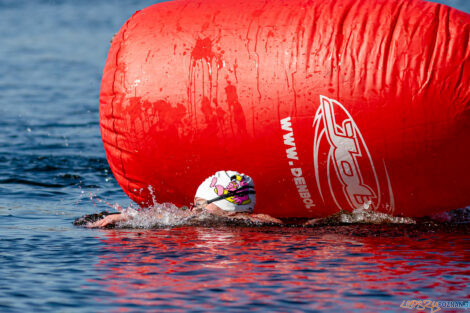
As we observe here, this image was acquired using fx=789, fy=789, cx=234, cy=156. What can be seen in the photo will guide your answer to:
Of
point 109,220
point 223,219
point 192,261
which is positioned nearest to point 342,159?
point 223,219

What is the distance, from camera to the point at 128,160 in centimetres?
767

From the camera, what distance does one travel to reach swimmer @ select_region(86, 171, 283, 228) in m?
7.28

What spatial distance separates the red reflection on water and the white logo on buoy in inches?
17.4

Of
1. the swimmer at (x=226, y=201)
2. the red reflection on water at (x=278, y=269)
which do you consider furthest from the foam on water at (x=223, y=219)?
the red reflection on water at (x=278, y=269)

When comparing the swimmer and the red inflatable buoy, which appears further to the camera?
the swimmer

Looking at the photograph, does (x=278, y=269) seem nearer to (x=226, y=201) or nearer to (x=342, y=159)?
(x=342, y=159)

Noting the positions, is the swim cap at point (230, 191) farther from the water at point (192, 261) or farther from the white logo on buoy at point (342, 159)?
the white logo on buoy at point (342, 159)

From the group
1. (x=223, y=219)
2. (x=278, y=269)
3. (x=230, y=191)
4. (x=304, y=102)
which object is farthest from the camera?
(x=223, y=219)

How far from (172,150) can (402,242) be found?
2.26 m

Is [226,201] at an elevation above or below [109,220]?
above

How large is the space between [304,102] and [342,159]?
2.04ft

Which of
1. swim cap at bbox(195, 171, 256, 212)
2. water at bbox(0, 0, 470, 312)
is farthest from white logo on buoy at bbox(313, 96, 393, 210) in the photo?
swim cap at bbox(195, 171, 256, 212)

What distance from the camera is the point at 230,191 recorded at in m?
7.25

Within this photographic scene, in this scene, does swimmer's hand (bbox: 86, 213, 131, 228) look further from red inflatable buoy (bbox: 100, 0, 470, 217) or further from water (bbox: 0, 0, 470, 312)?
red inflatable buoy (bbox: 100, 0, 470, 217)
